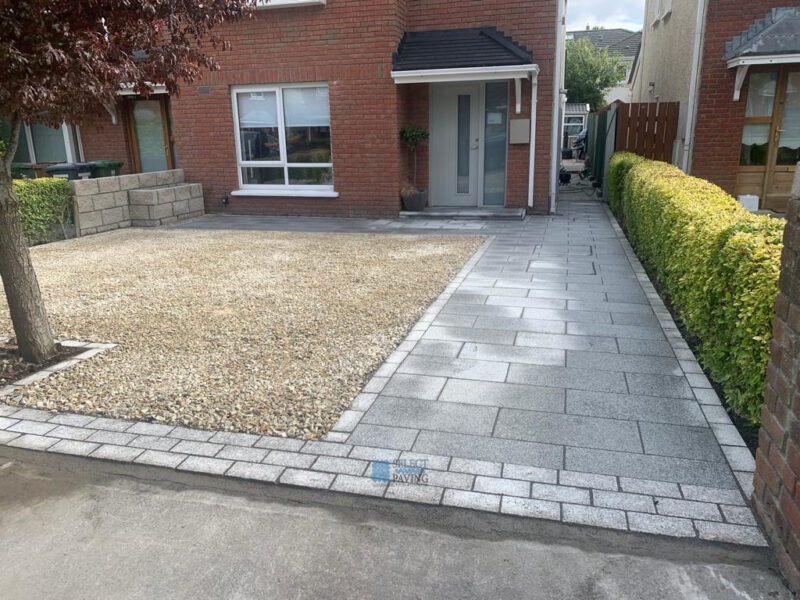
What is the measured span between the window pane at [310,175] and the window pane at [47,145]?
248 inches

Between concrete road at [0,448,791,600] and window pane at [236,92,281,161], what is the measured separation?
1038 cm

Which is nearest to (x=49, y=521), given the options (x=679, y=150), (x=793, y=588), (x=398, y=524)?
(x=398, y=524)

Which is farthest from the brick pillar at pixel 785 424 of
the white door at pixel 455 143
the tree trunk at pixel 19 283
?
the white door at pixel 455 143

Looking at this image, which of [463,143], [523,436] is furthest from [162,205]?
[523,436]

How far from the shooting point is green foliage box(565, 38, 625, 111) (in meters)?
35.6

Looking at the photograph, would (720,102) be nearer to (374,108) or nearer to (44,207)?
(374,108)

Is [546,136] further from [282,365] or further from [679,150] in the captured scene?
[282,365]

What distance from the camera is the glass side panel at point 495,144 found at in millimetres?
12016

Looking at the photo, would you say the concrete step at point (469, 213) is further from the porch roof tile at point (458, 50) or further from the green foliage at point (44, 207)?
the green foliage at point (44, 207)

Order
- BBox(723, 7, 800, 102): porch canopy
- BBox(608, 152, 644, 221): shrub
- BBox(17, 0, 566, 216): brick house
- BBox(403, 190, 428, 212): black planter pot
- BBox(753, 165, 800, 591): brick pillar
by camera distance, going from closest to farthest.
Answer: BBox(753, 165, 800, 591): brick pillar → BBox(723, 7, 800, 102): porch canopy → BBox(608, 152, 644, 221): shrub → BBox(17, 0, 566, 216): brick house → BBox(403, 190, 428, 212): black planter pot

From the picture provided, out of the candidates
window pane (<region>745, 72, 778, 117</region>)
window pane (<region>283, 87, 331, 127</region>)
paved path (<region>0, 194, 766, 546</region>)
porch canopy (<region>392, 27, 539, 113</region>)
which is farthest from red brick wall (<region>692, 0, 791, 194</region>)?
paved path (<region>0, 194, 766, 546</region>)

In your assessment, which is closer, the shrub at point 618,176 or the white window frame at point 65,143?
the shrub at point 618,176

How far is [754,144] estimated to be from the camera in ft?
38.5

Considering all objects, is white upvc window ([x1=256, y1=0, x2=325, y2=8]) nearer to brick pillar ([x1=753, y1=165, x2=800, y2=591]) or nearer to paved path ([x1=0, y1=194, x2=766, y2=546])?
paved path ([x1=0, y1=194, x2=766, y2=546])
